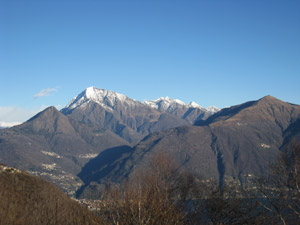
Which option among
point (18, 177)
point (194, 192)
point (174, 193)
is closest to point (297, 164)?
point (174, 193)

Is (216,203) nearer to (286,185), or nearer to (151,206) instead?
(286,185)

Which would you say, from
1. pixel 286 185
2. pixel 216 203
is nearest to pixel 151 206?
pixel 216 203

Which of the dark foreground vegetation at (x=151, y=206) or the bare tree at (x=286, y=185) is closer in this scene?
the dark foreground vegetation at (x=151, y=206)

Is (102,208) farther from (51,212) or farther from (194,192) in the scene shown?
(194,192)

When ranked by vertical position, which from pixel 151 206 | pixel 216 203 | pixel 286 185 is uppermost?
pixel 151 206

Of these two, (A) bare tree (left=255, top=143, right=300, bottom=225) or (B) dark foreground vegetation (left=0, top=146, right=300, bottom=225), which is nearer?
(B) dark foreground vegetation (left=0, top=146, right=300, bottom=225)

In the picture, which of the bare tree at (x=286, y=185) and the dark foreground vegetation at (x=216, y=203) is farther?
the bare tree at (x=286, y=185)

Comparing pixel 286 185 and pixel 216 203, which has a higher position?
pixel 286 185

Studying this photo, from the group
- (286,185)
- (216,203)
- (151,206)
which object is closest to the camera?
(151,206)

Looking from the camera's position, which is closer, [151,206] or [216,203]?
[151,206]

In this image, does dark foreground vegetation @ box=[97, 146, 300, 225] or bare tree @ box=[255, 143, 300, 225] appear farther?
bare tree @ box=[255, 143, 300, 225]

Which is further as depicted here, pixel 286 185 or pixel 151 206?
pixel 286 185

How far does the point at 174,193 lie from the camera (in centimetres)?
6238

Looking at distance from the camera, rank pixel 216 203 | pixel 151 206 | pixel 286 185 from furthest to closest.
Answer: pixel 216 203 < pixel 286 185 < pixel 151 206
